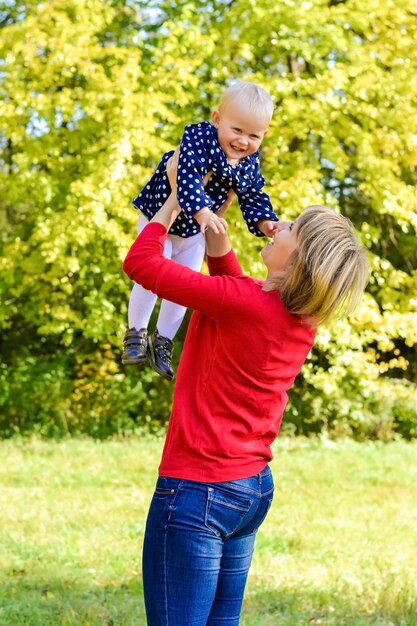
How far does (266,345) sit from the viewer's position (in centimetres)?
228

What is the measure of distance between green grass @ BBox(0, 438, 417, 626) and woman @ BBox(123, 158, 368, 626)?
90.9 inches

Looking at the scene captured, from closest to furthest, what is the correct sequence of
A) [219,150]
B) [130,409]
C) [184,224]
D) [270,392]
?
[270,392] → [219,150] → [184,224] → [130,409]

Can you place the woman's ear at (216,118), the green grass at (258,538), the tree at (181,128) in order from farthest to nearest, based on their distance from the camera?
the tree at (181,128)
the green grass at (258,538)
the woman's ear at (216,118)

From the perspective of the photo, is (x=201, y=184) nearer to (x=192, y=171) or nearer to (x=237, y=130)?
(x=192, y=171)

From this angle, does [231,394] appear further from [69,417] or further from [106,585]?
[69,417]

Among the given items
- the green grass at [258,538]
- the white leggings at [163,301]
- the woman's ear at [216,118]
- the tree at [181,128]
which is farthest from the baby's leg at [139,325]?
the tree at [181,128]

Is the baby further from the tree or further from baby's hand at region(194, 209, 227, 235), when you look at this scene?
the tree

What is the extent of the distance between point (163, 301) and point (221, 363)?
2.27ft

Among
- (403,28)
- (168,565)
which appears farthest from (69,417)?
(168,565)

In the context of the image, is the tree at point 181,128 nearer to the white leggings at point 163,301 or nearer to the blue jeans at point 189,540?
the white leggings at point 163,301

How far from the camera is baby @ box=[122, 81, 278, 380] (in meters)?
2.44

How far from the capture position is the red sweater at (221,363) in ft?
7.25

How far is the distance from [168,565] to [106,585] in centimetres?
304

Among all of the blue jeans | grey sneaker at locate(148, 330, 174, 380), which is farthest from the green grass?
the blue jeans
